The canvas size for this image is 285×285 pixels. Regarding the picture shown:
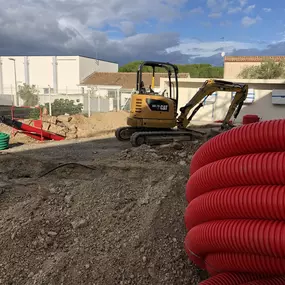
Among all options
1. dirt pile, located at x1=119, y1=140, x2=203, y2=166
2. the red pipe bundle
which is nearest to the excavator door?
dirt pile, located at x1=119, y1=140, x2=203, y2=166

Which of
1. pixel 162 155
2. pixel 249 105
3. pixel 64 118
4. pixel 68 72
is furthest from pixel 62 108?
pixel 68 72

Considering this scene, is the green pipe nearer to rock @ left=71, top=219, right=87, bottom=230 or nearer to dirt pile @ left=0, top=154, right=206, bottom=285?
dirt pile @ left=0, top=154, right=206, bottom=285

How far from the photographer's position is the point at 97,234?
14.0 ft

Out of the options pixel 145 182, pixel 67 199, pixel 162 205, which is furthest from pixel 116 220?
pixel 145 182

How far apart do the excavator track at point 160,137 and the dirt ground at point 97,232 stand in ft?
15.0

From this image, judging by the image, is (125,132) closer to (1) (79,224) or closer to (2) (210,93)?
(2) (210,93)

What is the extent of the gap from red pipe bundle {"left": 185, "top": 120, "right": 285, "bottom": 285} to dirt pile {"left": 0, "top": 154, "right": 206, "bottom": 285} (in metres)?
0.69

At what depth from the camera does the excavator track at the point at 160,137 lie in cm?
1105

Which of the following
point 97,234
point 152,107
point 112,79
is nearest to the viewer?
point 97,234

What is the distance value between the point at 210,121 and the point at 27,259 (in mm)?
18869

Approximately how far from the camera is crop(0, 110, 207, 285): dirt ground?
12.0 ft

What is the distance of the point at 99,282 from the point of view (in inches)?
140

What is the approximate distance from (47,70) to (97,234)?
46640mm

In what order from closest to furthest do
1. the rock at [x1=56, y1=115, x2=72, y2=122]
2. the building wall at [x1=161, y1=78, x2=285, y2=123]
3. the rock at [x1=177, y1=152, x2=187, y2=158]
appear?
the rock at [x1=177, y1=152, x2=187, y2=158]
the rock at [x1=56, y1=115, x2=72, y2=122]
the building wall at [x1=161, y1=78, x2=285, y2=123]
